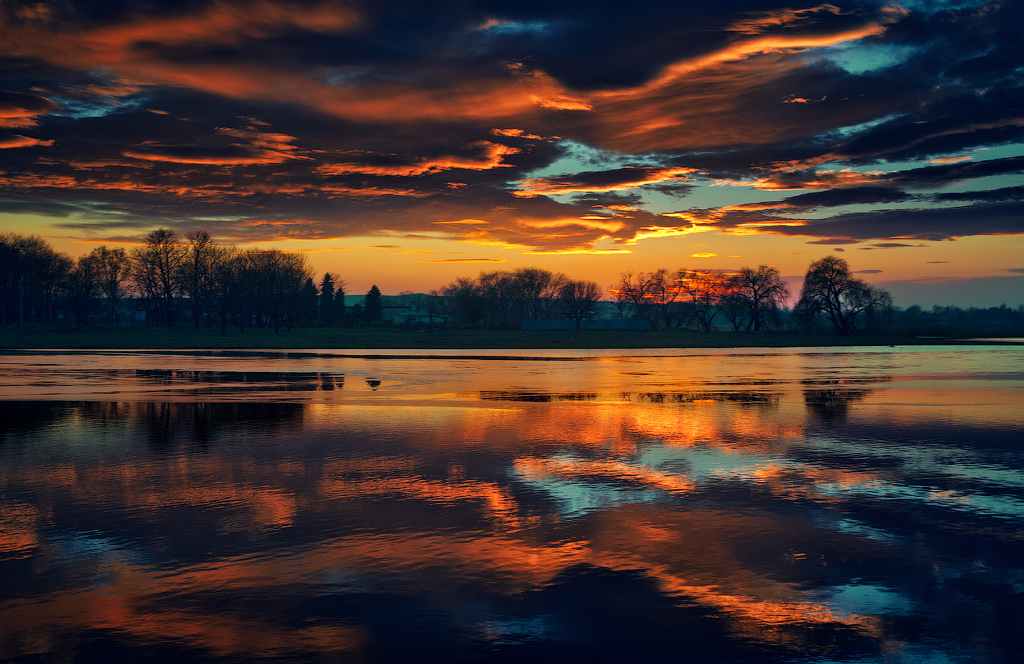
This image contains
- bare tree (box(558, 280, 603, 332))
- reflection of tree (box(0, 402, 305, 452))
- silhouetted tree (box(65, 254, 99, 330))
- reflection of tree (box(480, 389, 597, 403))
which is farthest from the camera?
bare tree (box(558, 280, 603, 332))

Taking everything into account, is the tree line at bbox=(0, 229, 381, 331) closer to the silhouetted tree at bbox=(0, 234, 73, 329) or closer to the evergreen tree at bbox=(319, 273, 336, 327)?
the silhouetted tree at bbox=(0, 234, 73, 329)

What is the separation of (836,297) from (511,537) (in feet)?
323

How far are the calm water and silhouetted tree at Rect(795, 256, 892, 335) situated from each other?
85087mm

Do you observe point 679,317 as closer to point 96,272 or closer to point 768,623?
point 96,272

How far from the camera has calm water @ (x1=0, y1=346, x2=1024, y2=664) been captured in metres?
5.11

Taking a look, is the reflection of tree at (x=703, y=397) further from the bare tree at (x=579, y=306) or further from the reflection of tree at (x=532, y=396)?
the bare tree at (x=579, y=306)

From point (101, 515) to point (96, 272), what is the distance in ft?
399

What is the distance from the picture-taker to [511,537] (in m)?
7.33

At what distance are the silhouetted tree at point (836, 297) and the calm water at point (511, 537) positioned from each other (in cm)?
8509

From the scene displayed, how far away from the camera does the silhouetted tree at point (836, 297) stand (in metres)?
94.6

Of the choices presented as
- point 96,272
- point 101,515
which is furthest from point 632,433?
point 96,272

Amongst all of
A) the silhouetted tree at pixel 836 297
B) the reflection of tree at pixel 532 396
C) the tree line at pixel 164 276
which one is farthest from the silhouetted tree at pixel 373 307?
the reflection of tree at pixel 532 396

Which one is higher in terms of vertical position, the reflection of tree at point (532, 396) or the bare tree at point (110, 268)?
the bare tree at point (110, 268)

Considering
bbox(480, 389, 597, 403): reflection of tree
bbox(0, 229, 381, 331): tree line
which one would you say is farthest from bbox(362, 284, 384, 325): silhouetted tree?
bbox(480, 389, 597, 403): reflection of tree
